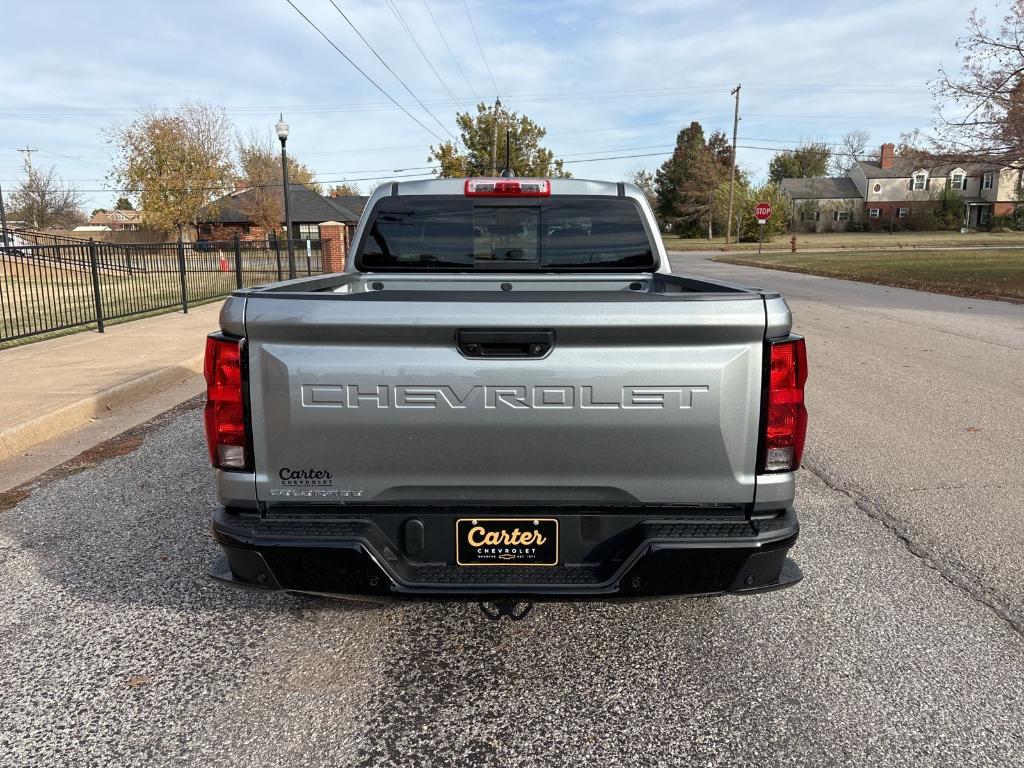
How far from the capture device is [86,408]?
287 inches

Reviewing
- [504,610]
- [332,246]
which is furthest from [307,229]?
[504,610]

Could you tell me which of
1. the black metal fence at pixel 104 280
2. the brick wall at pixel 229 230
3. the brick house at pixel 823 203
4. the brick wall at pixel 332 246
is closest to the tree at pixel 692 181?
the brick house at pixel 823 203

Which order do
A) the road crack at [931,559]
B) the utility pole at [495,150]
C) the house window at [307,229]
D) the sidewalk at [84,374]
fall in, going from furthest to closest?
1. the house window at [307,229]
2. the utility pole at [495,150]
3. the sidewalk at [84,374]
4. the road crack at [931,559]

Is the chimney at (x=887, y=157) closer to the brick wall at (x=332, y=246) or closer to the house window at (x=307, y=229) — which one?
the house window at (x=307, y=229)

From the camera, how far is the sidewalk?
6.67 metres

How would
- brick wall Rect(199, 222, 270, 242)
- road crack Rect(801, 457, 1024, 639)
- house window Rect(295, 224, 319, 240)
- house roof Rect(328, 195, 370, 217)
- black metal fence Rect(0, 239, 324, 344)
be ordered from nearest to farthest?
road crack Rect(801, 457, 1024, 639) → black metal fence Rect(0, 239, 324, 344) → brick wall Rect(199, 222, 270, 242) → house window Rect(295, 224, 319, 240) → house roof Rect(328, 195, 370, 217)

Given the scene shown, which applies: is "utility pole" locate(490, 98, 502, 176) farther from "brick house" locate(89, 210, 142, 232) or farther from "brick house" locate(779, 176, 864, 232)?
"brick house" locate(89, 210, 142, 232)

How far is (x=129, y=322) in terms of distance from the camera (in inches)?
560

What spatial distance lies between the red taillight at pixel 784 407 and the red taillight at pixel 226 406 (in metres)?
1.81

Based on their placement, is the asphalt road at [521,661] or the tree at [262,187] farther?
the tree at [262,187]

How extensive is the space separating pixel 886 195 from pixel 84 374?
319 ft

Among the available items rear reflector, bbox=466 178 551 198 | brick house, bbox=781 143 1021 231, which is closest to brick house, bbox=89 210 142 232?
brick house, bbox=781 143 1021 231

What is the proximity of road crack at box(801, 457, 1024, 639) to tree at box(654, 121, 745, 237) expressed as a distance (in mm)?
79695

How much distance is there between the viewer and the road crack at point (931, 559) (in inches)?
136
